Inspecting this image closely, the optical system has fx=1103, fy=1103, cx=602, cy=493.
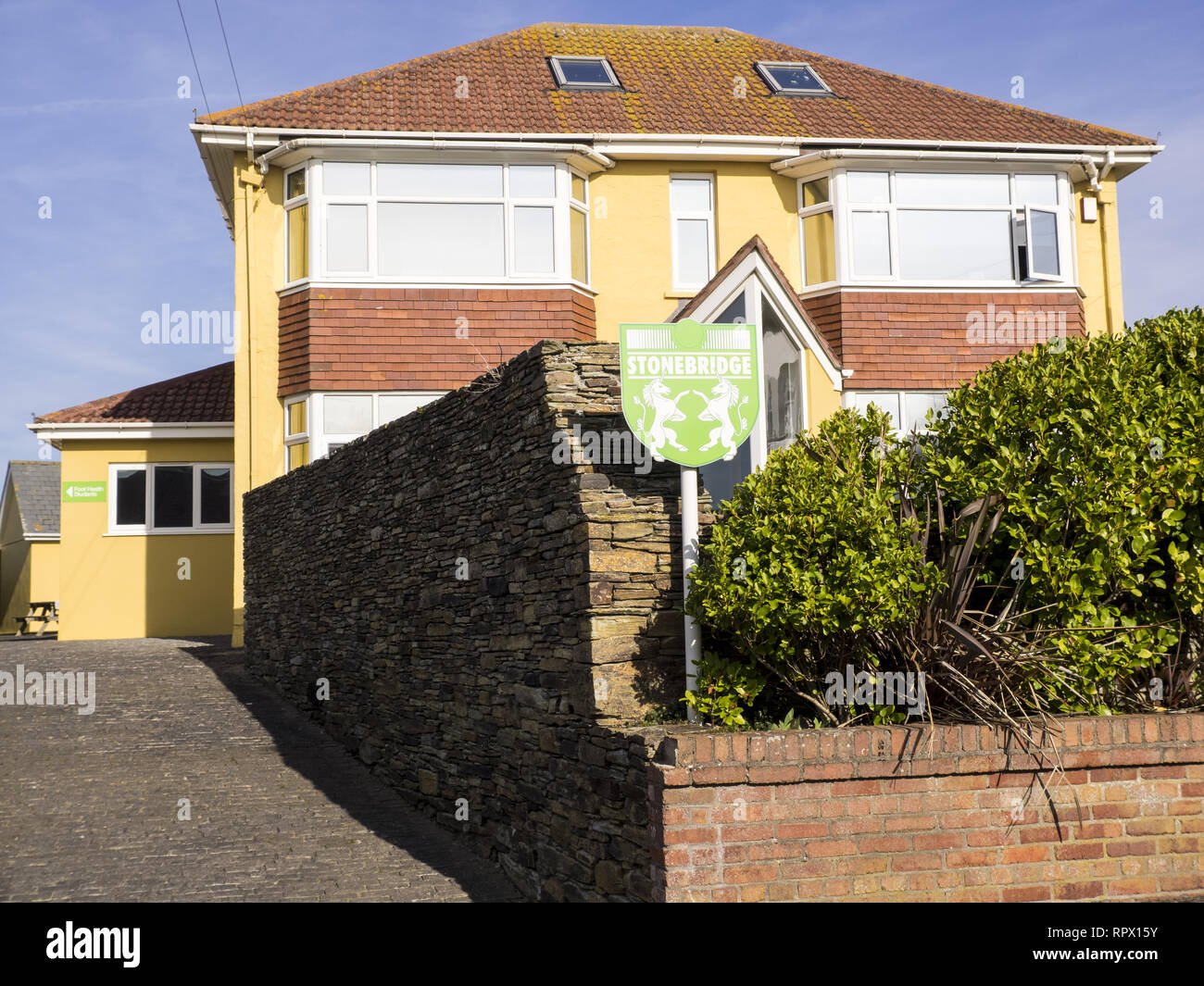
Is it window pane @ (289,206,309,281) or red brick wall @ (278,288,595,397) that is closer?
red brick wall @ (278,288,595,397)

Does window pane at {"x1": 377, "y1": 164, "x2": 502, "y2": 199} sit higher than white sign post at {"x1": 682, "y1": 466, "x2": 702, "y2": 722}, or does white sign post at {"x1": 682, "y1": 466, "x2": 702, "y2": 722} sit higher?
window pane at {"x1": 377, "y1": 164, "x2": 502, "y2": 199}

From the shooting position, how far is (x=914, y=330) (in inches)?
662

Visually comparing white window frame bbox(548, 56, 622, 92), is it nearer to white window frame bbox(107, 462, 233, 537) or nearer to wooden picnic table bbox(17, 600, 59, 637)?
white window frame bbox(107, 462, 233, 537)

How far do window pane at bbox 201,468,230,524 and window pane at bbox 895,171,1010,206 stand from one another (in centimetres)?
1244

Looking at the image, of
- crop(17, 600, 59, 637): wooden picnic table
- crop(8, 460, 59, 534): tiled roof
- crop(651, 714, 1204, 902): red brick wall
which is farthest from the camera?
crop(8, 460, 59, 534): tiled roof

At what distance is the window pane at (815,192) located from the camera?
17.4 m

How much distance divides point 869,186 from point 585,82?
5.20 m

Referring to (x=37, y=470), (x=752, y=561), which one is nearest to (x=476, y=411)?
(x=752, y=561)

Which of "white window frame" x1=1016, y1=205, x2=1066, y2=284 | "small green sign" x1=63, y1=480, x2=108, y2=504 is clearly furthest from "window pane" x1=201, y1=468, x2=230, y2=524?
"white window frame" x1=1016, y1=205, x2=1066, y2=284

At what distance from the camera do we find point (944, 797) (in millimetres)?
5555

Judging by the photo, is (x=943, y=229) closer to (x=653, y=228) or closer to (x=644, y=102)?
(x=653, y=228)

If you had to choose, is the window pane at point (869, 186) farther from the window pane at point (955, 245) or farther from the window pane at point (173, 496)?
the window pane at point (173, 496)

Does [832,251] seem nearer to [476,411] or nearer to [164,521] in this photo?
[476,411]

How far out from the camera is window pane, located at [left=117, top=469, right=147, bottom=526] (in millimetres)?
19375
